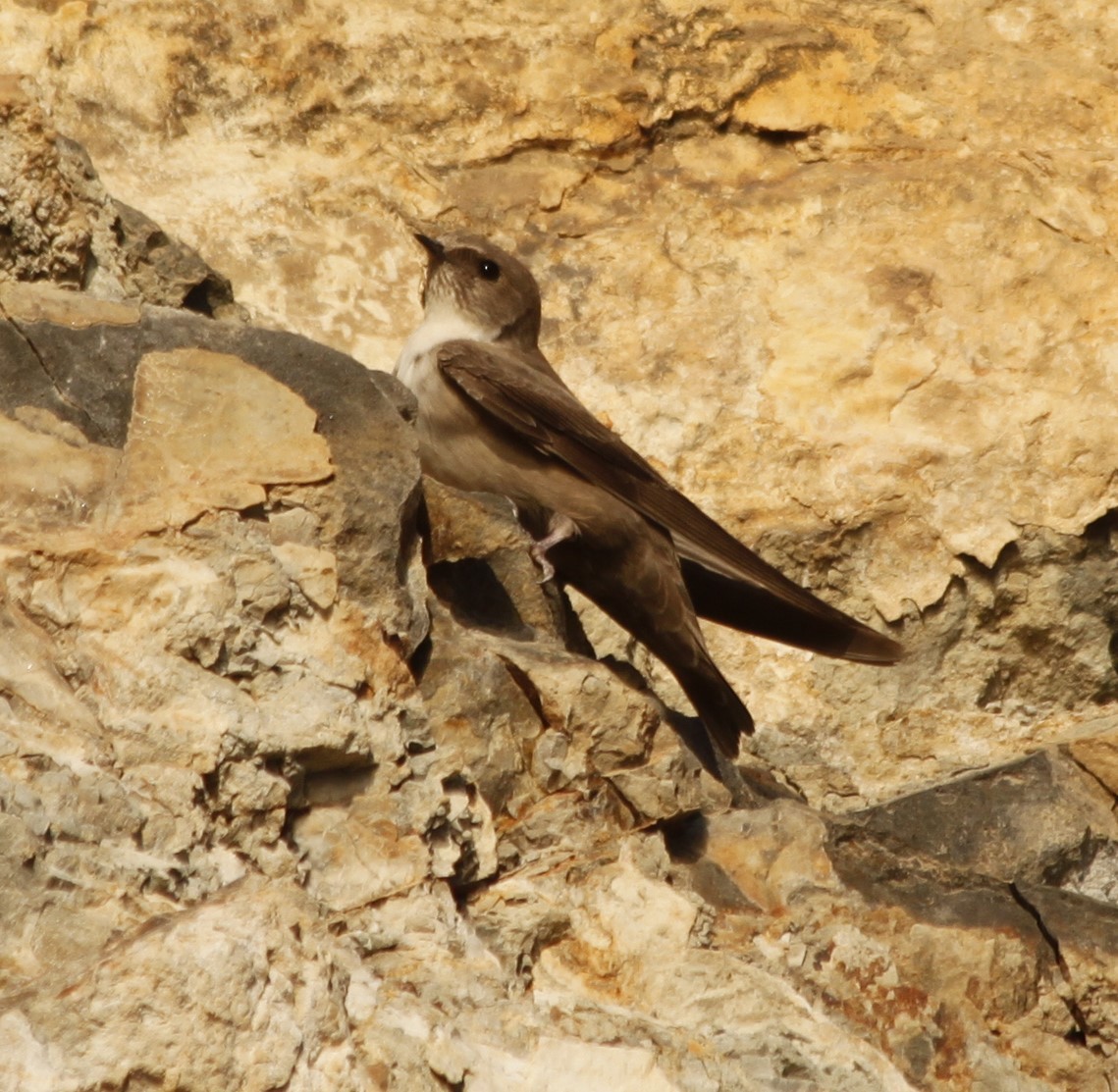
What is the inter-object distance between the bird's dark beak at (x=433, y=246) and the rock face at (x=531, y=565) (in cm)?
23

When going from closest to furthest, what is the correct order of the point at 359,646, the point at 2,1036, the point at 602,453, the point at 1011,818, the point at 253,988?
the point at 2,1036
the point at 253,988
the point at 359,646
the point at 1011,818
the point at 602,453

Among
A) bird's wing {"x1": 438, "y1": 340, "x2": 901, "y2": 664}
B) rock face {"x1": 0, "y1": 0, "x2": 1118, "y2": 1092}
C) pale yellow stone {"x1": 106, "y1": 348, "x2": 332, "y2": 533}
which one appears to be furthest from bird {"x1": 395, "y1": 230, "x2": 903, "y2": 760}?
pale yellow stone {"x1": 106, "y1": 348, "x2": 332, "y2": 533}

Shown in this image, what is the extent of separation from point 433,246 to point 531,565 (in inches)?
56.7

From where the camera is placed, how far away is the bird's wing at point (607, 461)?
17.1ft

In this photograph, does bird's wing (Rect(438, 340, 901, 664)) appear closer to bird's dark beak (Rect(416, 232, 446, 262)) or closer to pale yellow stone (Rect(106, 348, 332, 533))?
bird's dark beak (Rect(416, 232, 446, 262))

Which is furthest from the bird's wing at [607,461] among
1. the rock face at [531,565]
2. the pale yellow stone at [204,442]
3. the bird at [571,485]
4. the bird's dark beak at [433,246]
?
the pale yellow stone at [204,442]

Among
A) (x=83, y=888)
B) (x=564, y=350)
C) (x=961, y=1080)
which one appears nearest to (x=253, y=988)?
(x=83, y=888)

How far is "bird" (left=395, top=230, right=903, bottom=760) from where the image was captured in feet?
17.5

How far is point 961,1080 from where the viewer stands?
386 cm

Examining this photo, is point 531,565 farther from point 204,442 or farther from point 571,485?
point 204,442

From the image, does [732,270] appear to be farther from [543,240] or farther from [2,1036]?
[2,1036]

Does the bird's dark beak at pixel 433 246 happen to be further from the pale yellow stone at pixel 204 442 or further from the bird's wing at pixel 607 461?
the pale yellow stone at pixel 204 442

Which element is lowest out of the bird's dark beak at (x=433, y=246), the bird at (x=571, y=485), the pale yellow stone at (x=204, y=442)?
the bird at (x=571, y=485)

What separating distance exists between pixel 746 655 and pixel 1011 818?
114 centimetres
